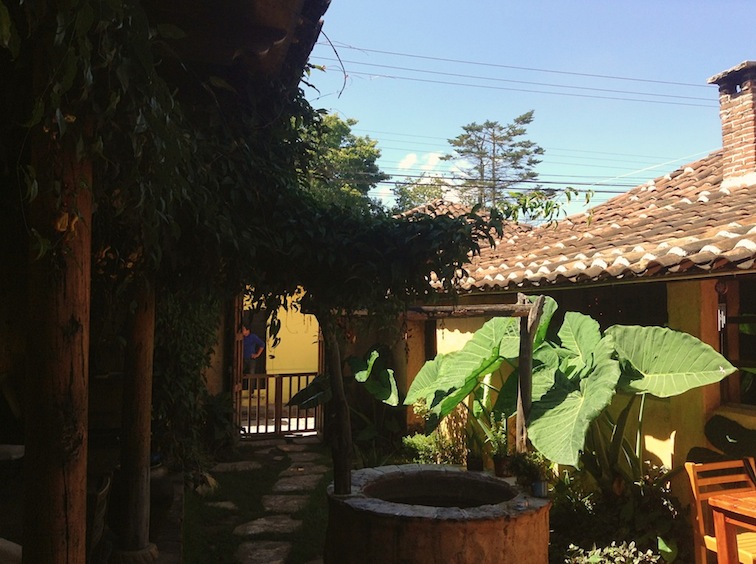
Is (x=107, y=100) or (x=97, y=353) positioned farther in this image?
(x=97, y=353)

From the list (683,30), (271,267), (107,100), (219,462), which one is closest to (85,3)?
(107,100)

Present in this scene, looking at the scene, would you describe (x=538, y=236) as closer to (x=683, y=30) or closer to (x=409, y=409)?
(x=409, y=409)

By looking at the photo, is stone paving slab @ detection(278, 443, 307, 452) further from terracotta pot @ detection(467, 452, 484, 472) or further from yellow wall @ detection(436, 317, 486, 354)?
terracotta pot @ detection(467, 452, 484, 472)

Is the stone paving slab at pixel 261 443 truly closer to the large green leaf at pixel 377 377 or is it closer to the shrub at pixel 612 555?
the large green leaf at pixel 377 377

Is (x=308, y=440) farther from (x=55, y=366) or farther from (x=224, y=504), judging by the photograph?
(x=55, y=366)

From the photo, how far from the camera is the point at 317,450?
8961 millimetres

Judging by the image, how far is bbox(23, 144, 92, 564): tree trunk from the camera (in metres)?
1.72

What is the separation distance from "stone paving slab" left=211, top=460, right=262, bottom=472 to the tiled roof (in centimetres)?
362

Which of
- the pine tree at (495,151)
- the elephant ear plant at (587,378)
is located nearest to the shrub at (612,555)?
the elephant ear plant at (587,378)

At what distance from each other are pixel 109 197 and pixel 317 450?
7.40 m

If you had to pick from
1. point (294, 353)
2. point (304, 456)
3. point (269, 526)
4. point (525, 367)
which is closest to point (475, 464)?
point (525, 367)

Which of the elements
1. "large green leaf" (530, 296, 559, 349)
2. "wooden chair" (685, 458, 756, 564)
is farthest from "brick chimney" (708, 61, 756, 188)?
"wooden chair" (685, 458, 756, 564)

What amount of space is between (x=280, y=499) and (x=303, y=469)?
4.07 ft

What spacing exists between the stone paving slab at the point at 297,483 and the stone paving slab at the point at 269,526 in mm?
868
